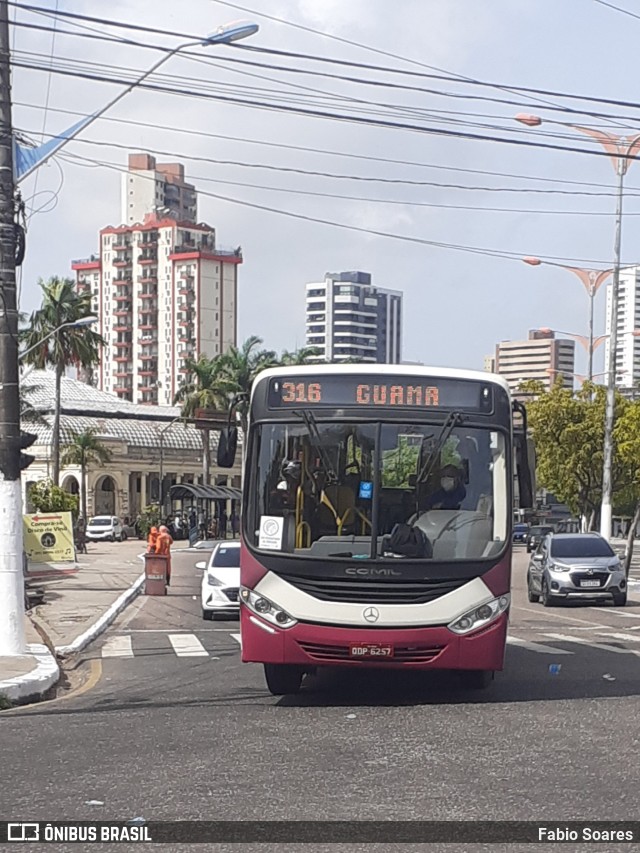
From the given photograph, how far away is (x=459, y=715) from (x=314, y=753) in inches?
84.7

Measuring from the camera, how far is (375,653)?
37.8ft

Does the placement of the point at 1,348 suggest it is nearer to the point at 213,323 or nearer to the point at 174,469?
the point at 174,469

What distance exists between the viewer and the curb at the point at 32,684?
13.2 metres

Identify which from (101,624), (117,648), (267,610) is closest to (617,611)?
(101,624)

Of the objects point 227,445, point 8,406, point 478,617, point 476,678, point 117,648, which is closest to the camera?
point 478,617

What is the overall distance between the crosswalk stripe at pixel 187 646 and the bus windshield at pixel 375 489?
645cm

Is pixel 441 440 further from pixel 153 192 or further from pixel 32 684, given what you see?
pixel 153 192

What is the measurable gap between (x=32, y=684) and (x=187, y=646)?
588 cm

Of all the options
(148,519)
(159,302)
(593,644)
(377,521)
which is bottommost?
(148,519)

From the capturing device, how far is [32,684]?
13680 millimetres

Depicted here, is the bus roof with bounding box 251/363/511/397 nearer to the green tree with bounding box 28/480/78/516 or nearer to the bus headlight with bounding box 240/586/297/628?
the bus headlight with bounding box 240/586/297/628

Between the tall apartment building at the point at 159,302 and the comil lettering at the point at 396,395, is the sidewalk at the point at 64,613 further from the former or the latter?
the tall apartment building at the point at 159,302

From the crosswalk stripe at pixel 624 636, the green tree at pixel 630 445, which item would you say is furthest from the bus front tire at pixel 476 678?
the green tree at pixel 630 445

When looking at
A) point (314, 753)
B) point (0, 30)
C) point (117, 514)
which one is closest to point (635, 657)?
point (314, 753)
